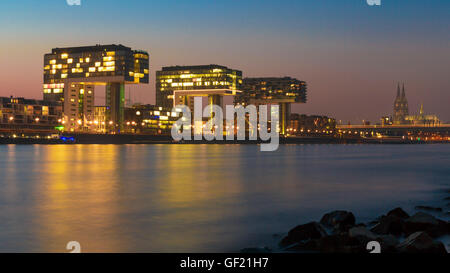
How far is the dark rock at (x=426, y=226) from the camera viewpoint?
1383 cm

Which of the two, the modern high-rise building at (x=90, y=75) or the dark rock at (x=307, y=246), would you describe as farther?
the modern high-rise building at (x=90, y=75)

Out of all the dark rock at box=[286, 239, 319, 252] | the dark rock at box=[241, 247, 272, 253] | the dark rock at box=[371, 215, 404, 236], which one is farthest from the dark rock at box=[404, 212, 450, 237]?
the dark rock at box=[241, 247, 272, 253]

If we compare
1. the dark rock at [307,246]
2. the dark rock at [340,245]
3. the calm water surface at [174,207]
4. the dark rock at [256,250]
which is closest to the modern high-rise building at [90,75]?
the calm water surface at [174,207]

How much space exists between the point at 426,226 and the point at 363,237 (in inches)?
126

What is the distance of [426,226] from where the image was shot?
46.1 feet

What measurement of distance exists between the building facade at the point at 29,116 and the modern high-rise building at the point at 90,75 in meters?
6.57

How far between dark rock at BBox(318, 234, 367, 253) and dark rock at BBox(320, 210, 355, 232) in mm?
2949

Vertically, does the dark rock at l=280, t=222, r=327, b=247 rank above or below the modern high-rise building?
below

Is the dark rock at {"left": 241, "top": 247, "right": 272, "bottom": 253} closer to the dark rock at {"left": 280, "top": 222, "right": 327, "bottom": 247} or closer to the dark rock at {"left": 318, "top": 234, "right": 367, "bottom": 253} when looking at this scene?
the dark rock at {"left": 280, "top": 222, "right": 327, "bottom": 247}

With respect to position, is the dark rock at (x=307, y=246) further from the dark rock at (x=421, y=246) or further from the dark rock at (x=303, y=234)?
the dark rock at (x=421, y=246)

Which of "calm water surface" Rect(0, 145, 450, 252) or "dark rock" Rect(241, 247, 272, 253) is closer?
"dark rock" Rect(241, 247, 272, 253)

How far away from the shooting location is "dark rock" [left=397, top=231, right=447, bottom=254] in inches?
424

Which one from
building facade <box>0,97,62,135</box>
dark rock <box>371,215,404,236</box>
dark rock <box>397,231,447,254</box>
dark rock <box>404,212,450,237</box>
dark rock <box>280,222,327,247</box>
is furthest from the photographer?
building facade <box>0,97,62,135</box>

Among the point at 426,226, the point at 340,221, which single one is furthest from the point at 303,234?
the point at 426,226
